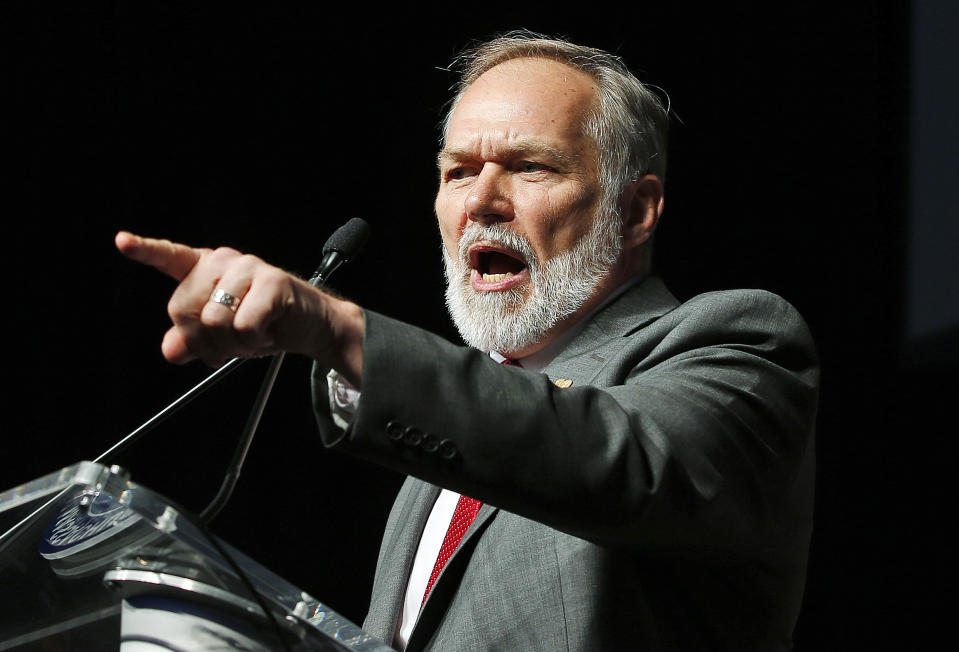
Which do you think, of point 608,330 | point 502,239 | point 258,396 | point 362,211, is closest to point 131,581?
point 258,396

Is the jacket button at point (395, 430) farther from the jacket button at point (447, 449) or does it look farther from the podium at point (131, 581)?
the podium at point (131, 581)

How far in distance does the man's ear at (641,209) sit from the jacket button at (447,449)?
112 centimetres

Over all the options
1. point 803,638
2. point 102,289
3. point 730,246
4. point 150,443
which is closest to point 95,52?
point 102,289

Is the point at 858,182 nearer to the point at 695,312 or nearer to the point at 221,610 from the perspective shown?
the point at 695,312

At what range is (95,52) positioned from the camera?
115 inches

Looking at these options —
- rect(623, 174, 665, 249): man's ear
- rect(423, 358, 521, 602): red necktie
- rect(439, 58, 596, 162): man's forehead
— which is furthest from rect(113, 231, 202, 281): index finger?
rect(623, 174, 665, 249): man's ear

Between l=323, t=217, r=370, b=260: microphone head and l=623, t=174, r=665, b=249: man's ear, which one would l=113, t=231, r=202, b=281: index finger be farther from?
l=623, t=174, r=665, b=249: man's ear

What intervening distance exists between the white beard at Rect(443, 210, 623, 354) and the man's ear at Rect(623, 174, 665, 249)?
6 cm

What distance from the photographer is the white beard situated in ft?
6.15

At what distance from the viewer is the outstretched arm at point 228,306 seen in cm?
87

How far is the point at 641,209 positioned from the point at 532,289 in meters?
0.35

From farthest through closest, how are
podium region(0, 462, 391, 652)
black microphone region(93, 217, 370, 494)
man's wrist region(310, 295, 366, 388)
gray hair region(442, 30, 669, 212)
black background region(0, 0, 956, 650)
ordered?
black background region(0, 0, 956, 650)
gray hair region(442, 30, 669, 212)
black microphone region(93, 217, 370, 494)
man's wrist region(310, 295, 366, 388)
podium region(0, 462, 391, 652)

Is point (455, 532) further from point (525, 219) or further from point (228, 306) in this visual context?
point (228, 306)

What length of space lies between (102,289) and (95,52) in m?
0.69
